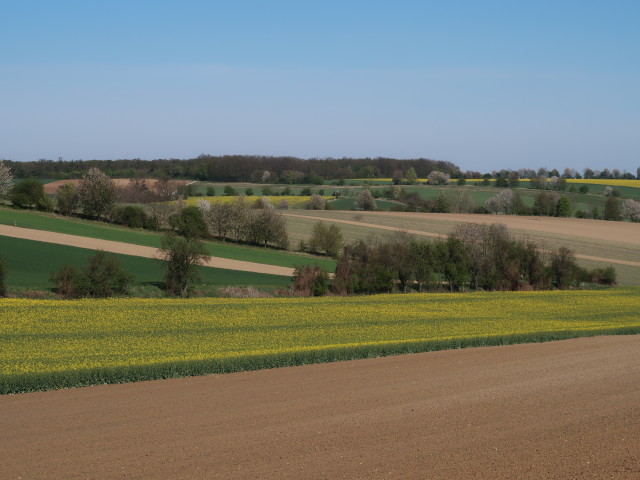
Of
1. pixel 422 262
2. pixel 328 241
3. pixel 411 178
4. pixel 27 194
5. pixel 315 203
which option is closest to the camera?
pixel 422 262

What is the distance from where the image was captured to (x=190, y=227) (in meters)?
57.3

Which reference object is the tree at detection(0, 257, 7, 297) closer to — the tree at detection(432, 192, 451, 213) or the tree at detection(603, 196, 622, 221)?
the tree at detection(432, 192, 451, 213)

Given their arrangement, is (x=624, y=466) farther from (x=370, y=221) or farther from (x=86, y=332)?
(x=370, y=221)

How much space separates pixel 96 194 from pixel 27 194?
8.11 metres

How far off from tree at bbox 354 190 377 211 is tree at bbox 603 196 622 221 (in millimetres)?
32958

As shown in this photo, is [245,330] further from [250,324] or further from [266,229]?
[266,229]

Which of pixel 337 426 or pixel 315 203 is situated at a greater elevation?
pixel 315 203

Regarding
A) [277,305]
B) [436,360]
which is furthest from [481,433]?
[277,305]

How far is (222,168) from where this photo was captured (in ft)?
447

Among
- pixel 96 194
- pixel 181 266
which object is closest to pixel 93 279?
pixel 181 266


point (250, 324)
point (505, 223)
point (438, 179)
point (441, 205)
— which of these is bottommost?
point (250, 324)

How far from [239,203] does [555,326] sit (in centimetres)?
4204

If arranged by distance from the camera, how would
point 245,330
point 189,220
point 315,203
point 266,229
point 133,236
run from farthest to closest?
point 315,203
point 266,229
point 133,236
point 189,220
point 245,330

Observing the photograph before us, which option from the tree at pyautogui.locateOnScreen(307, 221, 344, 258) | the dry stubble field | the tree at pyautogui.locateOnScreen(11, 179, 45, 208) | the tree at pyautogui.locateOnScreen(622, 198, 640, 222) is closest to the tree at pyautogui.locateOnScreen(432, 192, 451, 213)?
the tree at pyautogui.locateOnScreen(622, 198, 640, 222)
